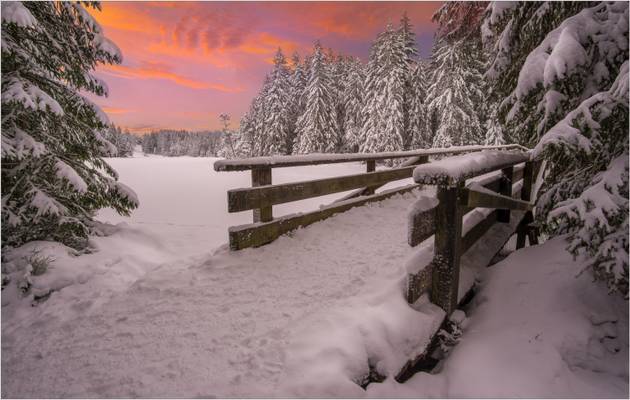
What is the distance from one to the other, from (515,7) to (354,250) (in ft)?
11.5

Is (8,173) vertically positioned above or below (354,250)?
above

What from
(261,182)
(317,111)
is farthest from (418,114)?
(261,182)

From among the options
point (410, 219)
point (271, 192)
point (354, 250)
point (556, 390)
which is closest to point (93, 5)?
point (271, 192)

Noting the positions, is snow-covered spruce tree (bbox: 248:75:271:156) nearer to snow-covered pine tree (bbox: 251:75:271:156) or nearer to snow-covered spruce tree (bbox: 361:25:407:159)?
snow-covered pine tree (bbox: 251:75:271:156)

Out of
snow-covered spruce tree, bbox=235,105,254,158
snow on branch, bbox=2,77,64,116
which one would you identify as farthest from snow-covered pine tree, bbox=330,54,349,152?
snow on branch, bbox=2,77,64,116

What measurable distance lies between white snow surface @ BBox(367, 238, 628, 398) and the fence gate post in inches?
17.9

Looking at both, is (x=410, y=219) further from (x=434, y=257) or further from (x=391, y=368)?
(x=391, y=368)

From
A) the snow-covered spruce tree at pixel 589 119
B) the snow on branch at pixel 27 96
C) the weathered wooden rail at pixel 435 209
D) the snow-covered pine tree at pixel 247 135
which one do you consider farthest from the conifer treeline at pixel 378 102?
the snow on branch at pixel 27 96

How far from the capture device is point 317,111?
35281 mm

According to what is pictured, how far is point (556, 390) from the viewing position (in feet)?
8.73

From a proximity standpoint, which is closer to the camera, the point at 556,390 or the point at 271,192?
the point at 556,390

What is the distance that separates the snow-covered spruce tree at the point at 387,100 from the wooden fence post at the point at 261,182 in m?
27.1

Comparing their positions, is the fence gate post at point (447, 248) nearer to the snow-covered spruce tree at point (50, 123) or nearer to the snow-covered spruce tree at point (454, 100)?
the snow-covered spruce tree at point (50, 123)

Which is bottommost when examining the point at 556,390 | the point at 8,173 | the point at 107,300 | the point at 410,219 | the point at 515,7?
the point at 556,390
